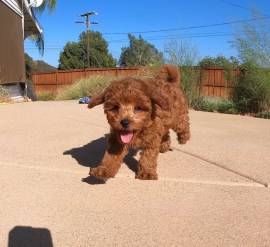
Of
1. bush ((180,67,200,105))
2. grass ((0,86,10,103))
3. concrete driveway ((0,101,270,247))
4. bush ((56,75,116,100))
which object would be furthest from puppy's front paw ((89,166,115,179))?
bush ((56,75,116,100))

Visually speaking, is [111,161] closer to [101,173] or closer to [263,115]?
[101,173]

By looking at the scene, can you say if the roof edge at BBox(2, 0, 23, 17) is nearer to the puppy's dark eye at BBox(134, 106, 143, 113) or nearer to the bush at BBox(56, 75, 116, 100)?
the bush at BBox(56, 75, 116, 100)

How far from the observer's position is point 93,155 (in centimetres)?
725

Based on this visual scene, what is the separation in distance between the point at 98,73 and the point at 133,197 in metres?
25.7

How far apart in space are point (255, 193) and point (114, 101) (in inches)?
71.3

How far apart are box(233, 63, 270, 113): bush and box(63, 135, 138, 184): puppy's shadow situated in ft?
21.1

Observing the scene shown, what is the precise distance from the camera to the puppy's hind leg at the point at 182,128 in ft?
A: 24.0

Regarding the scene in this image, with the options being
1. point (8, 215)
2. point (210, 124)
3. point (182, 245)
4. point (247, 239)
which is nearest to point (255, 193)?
point (247, 239)

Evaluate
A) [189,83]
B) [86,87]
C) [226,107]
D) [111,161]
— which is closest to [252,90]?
[226,107]

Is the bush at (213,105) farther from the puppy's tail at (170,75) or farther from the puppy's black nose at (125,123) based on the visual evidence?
the puppy's black nose at (125,123)

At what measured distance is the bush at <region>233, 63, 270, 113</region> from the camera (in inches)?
524

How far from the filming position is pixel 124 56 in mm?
73562

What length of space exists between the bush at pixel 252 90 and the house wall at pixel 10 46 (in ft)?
35.1

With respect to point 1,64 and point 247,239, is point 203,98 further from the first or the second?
point 247,239
